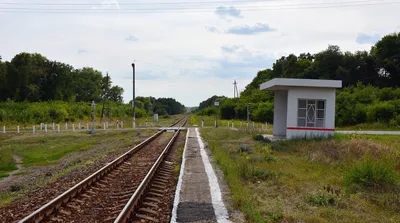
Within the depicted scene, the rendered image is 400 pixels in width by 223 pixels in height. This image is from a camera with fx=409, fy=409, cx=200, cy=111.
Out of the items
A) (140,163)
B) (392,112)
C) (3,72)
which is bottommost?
(140,163)

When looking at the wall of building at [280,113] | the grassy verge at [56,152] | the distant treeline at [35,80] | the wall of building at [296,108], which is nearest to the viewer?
the grassy verge at [56,152]

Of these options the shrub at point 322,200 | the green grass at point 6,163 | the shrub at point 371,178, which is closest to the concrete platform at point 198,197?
the shrub at point 322,200

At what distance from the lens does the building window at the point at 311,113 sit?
2247cm

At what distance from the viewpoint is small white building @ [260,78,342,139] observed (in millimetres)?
21984

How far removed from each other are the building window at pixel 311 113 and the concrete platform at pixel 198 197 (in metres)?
9.70

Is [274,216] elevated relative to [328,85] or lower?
lower

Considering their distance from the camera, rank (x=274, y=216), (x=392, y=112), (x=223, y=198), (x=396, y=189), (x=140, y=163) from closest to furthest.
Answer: (x=274, y=216) → (x=223, y=198) → (x=396, y=189) → (x=140, y=163) → (x=392, y=112)

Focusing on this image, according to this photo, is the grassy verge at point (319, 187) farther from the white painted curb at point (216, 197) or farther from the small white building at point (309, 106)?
the small white building at point (309, 106)

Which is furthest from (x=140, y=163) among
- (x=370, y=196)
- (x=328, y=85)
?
(x=328, y=85)

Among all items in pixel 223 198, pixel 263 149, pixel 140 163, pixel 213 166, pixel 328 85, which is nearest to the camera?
pixel 223 198

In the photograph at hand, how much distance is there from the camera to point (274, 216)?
24.1ft

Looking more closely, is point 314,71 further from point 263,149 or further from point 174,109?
point 174,109

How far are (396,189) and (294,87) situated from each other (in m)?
12.4

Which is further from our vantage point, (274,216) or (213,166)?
(213,166)
